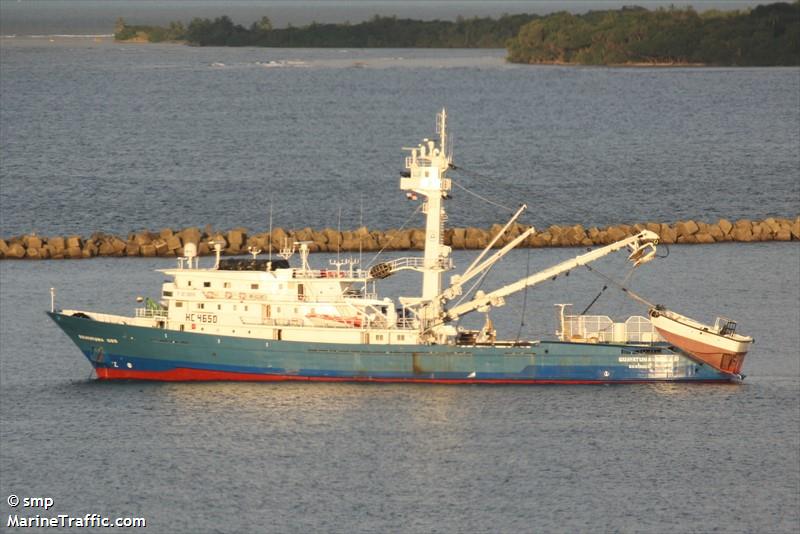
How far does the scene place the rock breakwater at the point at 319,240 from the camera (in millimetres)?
86250

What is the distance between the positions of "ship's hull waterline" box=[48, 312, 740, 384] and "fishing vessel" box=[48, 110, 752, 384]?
0.03m

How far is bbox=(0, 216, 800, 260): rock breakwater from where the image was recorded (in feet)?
283

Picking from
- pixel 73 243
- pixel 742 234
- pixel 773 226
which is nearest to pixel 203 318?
pixel 73 243

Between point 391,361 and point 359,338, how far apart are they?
4.25 feet

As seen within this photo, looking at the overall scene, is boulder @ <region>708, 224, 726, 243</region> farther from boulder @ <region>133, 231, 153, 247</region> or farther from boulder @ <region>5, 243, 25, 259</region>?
boulder @ <region>5, 243, 25, 259</region>

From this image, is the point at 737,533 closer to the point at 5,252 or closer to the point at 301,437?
the point at 301,437

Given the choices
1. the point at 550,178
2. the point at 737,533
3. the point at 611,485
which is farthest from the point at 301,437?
the point at 550,178

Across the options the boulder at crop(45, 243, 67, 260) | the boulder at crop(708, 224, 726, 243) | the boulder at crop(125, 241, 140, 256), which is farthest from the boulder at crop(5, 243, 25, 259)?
the boulder at crop(708, 224, 726, 243)

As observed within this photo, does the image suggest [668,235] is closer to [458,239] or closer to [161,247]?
[458,239]

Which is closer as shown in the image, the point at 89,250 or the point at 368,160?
the point at 89,250

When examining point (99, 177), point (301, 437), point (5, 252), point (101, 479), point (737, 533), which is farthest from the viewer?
point (99, 177)

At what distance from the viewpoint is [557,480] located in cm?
5359

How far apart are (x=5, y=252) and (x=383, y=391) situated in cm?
2992

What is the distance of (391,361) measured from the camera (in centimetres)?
6272
